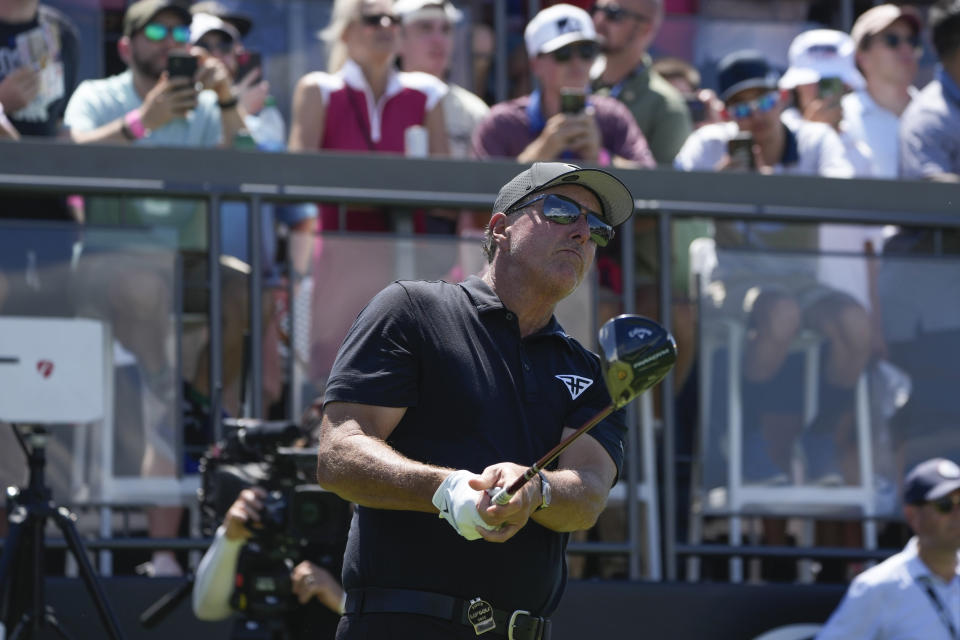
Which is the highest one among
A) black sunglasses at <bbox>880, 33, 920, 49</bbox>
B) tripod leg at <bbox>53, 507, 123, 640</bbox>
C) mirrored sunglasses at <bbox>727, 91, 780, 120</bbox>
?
black sunglasses at <bbox>880, 33, 920, 49</bbox>

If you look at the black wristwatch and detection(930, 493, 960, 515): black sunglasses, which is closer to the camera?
the black wristwatch

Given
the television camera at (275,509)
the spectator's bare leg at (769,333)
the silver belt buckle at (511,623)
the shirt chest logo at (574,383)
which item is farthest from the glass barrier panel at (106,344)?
the silver belt buckle at (511,623)

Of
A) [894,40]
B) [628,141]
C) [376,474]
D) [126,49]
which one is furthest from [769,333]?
[376,474]

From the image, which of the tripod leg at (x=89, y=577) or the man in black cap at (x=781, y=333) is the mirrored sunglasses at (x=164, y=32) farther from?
the man in black cap at (x=781, y=333)

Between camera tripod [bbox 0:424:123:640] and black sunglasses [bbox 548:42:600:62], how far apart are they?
292 cm

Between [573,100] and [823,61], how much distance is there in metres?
1.92

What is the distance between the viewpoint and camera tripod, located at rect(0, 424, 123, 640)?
5.39 m

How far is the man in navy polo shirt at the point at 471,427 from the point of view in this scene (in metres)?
3.32

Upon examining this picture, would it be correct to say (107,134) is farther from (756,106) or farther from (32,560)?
(756,106)

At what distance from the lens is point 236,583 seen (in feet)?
18.5

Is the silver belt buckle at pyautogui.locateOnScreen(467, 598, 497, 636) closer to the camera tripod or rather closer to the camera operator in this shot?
the camera operator

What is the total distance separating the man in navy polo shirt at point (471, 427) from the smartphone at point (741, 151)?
3.58 meters

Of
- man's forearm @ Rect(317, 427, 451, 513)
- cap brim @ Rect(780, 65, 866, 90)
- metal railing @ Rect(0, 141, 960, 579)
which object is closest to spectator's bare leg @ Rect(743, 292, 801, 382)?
metal railing @ Rect(0, 141, 960, 579)

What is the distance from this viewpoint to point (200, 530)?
20.4 ft
